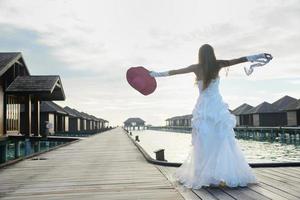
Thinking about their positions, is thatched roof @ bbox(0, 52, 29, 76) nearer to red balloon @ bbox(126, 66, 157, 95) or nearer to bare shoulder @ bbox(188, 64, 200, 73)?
red balloon @ bbox(126, 66, 157, 95)

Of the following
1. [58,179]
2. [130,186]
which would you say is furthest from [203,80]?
[58,179]

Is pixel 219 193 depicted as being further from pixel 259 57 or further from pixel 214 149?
pixel 259 57

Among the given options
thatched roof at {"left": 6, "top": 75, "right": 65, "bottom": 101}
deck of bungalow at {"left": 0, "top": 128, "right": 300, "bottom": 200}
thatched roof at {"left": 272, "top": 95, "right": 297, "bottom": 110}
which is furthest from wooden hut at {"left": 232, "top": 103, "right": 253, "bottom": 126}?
deck of bungalow at {"left": 0, "top": 128, "right": 300, "bottom": 200}

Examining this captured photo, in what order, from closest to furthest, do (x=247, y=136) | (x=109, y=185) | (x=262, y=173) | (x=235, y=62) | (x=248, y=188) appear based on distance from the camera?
1. (x=248, y=188)
2. (x=235, y=62)
3. (x=109, y=185)
4. (x=262, y=173)
5. (x=247, y=136)

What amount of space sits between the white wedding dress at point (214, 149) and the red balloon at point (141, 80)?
704 millimetres

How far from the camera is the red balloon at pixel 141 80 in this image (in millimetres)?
5629

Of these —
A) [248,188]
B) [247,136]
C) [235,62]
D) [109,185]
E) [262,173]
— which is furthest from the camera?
[247,136]

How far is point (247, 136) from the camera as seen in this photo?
63406 mm

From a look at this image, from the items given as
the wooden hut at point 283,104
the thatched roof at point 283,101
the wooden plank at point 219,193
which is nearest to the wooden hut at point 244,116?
the wooden hut at point 283,104

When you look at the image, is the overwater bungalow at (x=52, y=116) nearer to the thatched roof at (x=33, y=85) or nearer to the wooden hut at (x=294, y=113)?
the thatched roof at (x=33, y=85)

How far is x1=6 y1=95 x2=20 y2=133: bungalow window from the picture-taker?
85.5ft

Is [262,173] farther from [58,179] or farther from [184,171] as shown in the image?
[58,179]

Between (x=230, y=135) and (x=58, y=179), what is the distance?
3098 millimetres

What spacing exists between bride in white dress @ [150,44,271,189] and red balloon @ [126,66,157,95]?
0.40 ft
